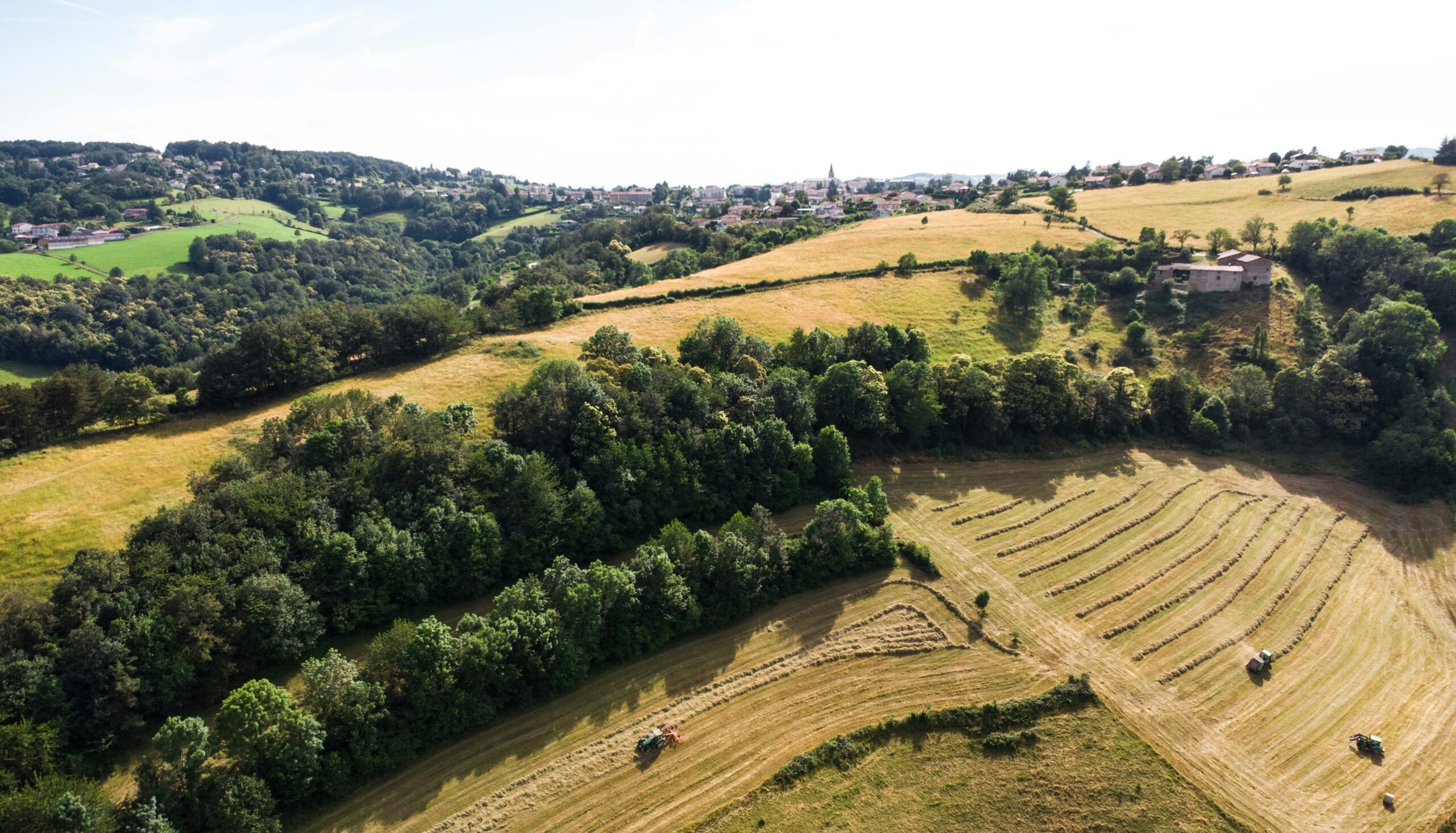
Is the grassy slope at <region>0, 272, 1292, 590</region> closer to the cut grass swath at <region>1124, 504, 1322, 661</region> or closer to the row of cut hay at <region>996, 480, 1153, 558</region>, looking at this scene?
the row of cut hay at <region>996, 480, 1153, 558</region>

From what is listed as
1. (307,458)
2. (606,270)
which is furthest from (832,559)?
(606,270)

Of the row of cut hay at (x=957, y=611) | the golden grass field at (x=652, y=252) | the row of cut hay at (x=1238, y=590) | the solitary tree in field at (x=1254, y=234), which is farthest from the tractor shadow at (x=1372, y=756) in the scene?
the golden grass field at (x=652, y=252)

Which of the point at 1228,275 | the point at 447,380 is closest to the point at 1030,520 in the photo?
the point at 447,380

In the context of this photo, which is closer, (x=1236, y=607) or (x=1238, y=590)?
(x=1236, y=607)

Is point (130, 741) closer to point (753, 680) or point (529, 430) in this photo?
point (529, 430)

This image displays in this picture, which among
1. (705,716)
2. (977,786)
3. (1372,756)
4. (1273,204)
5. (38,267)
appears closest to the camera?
(977,786)

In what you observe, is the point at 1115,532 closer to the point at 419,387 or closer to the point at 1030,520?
the point at 1030,520

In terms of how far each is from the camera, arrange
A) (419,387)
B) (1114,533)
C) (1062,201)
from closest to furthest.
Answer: (1114,533), (419,387), (1062,201)
